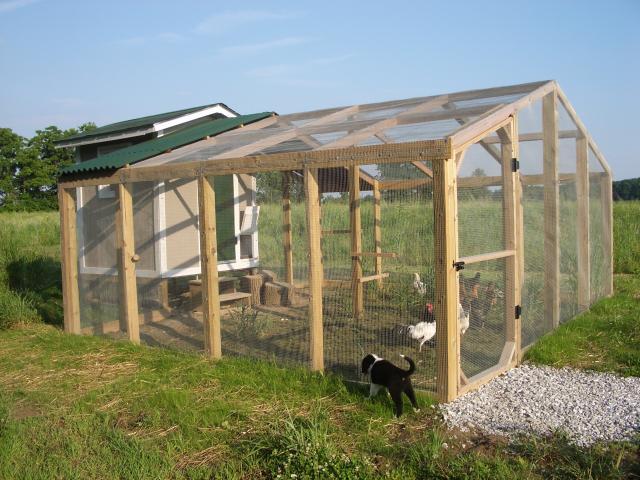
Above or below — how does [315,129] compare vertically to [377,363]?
above

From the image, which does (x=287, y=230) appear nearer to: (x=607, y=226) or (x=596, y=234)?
(x=596, y=234)

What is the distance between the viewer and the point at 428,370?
5062 mm

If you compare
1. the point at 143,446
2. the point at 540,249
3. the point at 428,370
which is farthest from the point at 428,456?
the point at 540,249

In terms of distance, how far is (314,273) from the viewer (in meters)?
5.32

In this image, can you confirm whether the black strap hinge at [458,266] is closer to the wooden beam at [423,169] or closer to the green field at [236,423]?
the green field at [236,423]

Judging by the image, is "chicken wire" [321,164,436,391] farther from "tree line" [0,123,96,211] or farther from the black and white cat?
"tree line" [0,123,96,211]

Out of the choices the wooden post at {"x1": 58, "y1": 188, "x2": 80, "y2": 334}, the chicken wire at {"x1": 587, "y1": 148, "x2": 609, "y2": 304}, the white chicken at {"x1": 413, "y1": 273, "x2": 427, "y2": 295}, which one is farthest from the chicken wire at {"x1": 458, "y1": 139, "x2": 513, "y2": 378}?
the wooden post at {"x1": 58, "y1": 188, "x2": 80, "y2": 334}

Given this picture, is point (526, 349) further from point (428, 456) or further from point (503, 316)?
point (428, 456)

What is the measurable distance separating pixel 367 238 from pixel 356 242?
0.52 feet

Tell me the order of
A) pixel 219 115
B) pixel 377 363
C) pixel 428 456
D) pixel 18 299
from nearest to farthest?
pixel 428 456 → pixel 377 363 → pixel 18 299 → pixel 219 115

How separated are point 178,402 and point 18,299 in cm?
497

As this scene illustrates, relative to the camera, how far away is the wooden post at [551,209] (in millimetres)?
6352

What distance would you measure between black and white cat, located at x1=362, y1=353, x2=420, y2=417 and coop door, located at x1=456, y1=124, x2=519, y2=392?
64 cm

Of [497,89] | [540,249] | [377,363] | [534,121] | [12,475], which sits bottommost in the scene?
[12,475]
